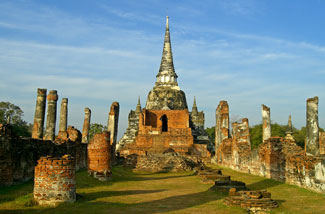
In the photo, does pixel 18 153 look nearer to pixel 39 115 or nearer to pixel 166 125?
pixel 39 115

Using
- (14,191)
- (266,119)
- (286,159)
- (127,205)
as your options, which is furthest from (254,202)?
(266,119)

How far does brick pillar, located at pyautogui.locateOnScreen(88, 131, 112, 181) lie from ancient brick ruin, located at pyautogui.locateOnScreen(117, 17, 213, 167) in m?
10.5

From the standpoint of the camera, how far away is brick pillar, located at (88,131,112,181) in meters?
12.5

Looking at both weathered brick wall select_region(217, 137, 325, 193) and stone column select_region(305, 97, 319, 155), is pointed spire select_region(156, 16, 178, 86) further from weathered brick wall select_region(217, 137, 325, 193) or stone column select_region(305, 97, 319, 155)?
stone column select_region(305, 97, 319, 155)

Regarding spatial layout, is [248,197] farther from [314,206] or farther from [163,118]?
[163,118]

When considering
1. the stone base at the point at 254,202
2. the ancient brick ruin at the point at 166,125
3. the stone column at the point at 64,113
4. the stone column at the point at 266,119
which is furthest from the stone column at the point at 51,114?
the stone base at the point at 254,202

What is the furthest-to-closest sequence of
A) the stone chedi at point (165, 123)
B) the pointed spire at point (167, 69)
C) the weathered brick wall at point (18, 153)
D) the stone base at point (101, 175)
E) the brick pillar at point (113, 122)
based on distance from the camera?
1. the pointed spire at point (167, 69)
2. the stone chedi at point (165, 123)
3. the brick pillar at point (113, 122)
4. the stone base at point (101, 175)
5. the weathered brick wall at point (18, 153)

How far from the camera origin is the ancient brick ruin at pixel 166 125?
27688mm

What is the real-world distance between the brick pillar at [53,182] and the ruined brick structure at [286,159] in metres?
5.68

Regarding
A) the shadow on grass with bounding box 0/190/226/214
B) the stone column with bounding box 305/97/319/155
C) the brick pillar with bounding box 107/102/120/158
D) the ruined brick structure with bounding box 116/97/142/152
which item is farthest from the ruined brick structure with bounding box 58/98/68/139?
the ruined brick structure with bounding box 116/97/142/152

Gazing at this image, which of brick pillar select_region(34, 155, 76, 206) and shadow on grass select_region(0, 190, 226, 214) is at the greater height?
brick pillar select_region(34, 155, 76, 206)

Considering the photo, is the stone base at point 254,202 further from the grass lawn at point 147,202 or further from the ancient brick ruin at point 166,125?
the ancient brick ruin at point 166,125

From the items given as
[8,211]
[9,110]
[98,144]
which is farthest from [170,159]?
[9,110]

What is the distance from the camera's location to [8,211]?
643 centimetres
